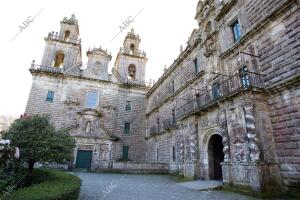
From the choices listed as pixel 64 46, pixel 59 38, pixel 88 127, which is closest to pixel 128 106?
pixel 88 127

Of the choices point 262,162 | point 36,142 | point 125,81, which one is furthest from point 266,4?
Result: point 125,81

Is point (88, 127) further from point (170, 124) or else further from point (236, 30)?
point (236, 30)

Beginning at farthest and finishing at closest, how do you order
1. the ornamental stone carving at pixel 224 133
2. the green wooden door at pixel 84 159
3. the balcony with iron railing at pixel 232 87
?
the green wooden door at pixel 84 159 < the ornamental stone carving at pixel 224 133 < the balcony with iron railing at pixel 232 87

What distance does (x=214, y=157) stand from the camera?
13.9 meters

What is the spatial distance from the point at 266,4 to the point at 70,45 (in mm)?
26143

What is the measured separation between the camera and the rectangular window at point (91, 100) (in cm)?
2750

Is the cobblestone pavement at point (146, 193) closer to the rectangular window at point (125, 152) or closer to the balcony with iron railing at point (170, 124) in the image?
the balcony with iron railing at point (170, 124)

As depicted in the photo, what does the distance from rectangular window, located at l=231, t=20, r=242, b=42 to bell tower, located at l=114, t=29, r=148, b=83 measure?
63.5ft

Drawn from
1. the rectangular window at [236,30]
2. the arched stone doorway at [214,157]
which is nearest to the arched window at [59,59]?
the rectangular window at [236,30]

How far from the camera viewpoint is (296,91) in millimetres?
8930

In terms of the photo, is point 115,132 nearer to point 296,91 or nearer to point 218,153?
point 218,153

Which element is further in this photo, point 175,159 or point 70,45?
point 70,45

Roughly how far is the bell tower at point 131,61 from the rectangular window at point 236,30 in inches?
762

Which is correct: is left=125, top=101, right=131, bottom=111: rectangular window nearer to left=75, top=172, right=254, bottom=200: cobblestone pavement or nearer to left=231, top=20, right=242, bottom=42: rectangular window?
left=75, top=172, right=254, bottom=200: cobblestone pavement
